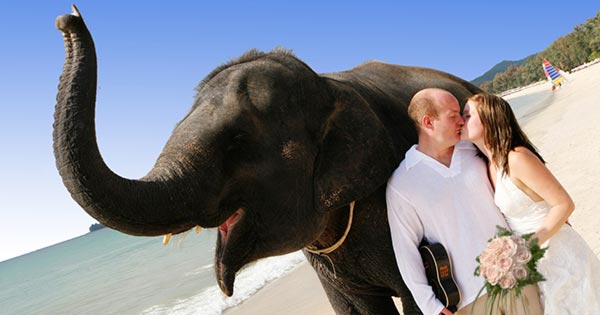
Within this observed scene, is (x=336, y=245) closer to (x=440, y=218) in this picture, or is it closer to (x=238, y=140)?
(x=440, y=218)

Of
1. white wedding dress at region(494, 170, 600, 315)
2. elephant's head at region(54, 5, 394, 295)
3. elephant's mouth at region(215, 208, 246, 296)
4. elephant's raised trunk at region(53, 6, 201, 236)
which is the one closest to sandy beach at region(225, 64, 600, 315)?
white wedding dress at region(494, 170, 600, 315)

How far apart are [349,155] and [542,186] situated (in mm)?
974

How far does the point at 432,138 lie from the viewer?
3.38 m

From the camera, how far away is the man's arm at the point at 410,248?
326 centimetres

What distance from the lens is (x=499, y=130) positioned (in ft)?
10.7

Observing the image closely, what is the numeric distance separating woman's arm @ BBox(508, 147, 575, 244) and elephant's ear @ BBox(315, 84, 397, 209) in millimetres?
644

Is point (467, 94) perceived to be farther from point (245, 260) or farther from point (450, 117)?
point (245, 260)

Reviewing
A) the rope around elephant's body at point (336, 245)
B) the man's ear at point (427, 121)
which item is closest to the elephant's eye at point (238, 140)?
the rope around elephant's body at point (336, 245)

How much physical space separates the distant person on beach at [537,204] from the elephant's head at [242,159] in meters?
0.54

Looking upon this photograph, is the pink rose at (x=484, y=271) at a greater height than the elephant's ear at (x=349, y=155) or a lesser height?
lesser

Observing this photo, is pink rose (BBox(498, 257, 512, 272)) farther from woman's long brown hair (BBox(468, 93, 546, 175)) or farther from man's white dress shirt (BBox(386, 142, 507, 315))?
woman's long brown hair (BBox(468, 93, 546, 175))

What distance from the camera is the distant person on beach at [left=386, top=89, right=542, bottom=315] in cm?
326

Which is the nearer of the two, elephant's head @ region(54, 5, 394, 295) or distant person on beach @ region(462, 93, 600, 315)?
elephant's head @ region(54, 5, 394, 295)

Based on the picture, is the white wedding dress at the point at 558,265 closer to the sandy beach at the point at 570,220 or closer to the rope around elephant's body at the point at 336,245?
the rope around elephant's body at the point at 336,245
